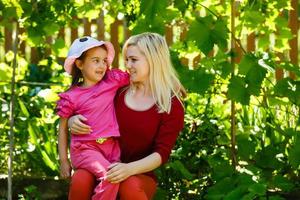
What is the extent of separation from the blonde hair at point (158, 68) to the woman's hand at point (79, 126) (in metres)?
0.38

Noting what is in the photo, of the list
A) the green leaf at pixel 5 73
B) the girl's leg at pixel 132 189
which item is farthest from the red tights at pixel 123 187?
the green leaf at pixel 5 73

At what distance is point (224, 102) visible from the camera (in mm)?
6164

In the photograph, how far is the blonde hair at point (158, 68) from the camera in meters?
4.08

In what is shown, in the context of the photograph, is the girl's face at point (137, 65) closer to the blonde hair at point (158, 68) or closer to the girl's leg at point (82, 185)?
the blonde hair at point (158, 68)

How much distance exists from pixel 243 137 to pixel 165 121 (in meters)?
0.97

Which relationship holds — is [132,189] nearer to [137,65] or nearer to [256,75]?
[137,65]

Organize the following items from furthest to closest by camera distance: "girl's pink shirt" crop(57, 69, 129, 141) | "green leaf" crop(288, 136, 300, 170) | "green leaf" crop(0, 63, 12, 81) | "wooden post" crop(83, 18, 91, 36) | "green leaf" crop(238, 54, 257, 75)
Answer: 1. "wooden post" crop(83, 18, 91, 36)
2. "green leaf" crop(0, 63, 12, 81)
3. "green leaf" crop(288, 136, 300, 170)
4. "green leaf" crop(238, 54, 257, 75)
5. "girl's pink shirt" crop(57, 69, 129, 141)

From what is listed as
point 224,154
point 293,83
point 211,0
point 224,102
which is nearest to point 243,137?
point 224,154

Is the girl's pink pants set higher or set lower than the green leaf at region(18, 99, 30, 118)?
lower

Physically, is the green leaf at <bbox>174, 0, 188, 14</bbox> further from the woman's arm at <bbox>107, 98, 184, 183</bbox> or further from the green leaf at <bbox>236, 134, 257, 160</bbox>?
the green leaf at <bbox>236, 134, 257, 160</bbox>

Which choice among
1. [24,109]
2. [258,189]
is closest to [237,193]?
[258,189]

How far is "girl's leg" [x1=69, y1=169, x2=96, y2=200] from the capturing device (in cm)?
395

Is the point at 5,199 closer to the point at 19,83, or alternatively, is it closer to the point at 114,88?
the point at 19,83

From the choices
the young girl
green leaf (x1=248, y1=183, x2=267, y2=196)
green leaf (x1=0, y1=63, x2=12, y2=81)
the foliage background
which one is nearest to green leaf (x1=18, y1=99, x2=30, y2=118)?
the foliage background
